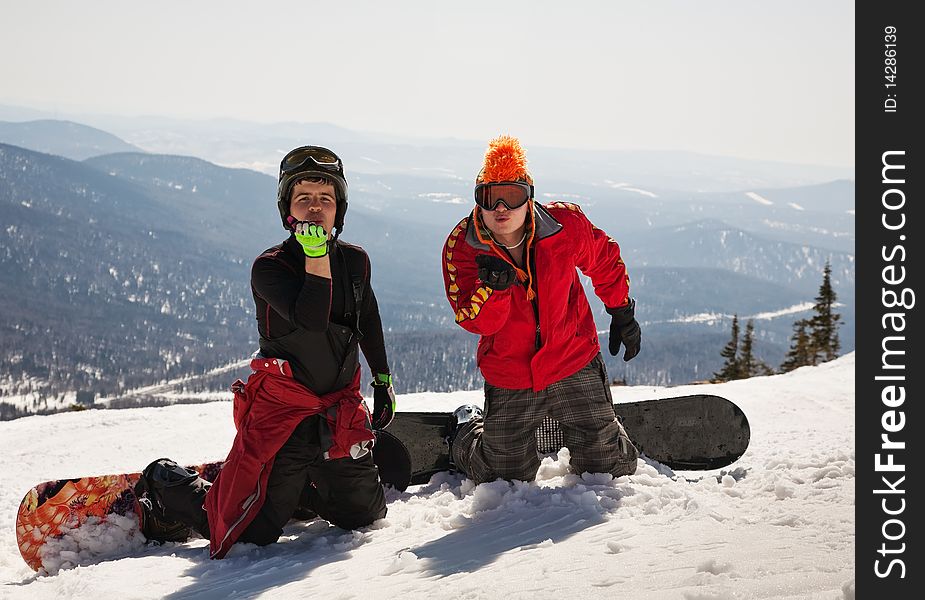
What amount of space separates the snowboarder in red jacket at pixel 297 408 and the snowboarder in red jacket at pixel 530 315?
0.68 meters

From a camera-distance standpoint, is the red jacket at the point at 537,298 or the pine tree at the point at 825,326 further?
the pine tree at the point at 825,326

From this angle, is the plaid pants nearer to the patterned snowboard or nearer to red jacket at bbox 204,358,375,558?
red jacket at bbox 204,358,375,558

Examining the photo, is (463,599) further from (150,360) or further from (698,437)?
(150,360)

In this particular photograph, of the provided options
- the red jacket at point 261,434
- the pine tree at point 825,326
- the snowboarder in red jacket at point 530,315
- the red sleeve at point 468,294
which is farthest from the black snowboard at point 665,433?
the pine tree at point 825,326

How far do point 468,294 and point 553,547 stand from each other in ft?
4.97

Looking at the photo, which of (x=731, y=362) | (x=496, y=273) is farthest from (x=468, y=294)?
(x=731, y=362)

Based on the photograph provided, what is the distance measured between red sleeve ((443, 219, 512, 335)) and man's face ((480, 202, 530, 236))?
8.0 inches

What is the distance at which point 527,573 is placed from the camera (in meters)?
2.81

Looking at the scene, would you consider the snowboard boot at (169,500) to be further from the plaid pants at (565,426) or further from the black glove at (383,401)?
the plaid pants at (565,426)

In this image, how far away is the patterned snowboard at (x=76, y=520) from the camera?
4160 mm

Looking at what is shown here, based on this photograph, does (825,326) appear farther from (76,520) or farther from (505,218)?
(76,520)

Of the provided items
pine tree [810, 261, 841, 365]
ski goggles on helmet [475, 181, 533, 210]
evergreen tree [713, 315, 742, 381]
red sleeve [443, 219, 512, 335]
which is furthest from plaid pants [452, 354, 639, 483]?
pine tree [810, 261, 841, 365]

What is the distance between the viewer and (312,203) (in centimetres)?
401
